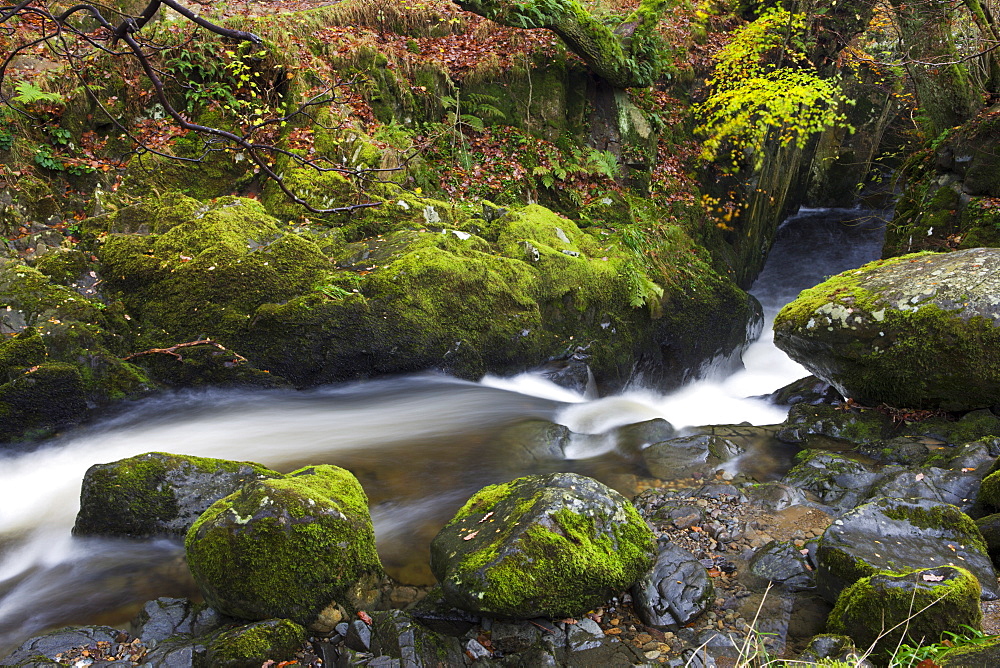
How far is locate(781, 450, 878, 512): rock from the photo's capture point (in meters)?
5.28

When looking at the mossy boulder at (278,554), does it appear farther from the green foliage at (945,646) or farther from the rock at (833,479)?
the rock at (833,479)

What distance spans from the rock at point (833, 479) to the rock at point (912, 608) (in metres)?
1.91

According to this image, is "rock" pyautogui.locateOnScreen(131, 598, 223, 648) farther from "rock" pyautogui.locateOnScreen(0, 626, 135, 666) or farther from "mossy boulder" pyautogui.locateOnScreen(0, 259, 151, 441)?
"mossy boulder" pyautogui.locateOnScreen(0, 259, 151, 441)

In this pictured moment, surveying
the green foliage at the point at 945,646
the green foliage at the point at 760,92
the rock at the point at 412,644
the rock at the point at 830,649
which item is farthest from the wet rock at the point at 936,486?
the green foliage at the point at 760,92

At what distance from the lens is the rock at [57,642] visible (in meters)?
3.39

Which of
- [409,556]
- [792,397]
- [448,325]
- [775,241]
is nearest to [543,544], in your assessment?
[409,556]

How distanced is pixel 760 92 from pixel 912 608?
972cm

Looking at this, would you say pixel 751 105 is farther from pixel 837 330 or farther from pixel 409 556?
pixel 409 556

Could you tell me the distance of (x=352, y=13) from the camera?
10547 mm

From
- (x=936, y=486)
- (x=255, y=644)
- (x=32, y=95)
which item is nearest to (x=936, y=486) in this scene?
(x=936, y=486)

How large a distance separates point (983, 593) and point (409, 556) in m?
3.69

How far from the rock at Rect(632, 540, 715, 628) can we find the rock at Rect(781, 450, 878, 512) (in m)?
1.88

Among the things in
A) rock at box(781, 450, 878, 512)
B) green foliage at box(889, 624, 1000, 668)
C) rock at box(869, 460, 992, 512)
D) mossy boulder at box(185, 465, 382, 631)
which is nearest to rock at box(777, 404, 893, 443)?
rock at box(781, 450, 878, 512)

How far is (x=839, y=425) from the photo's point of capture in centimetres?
697
